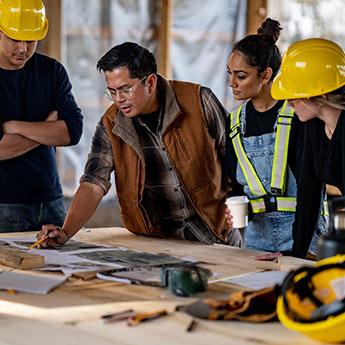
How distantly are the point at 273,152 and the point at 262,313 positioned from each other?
163cm

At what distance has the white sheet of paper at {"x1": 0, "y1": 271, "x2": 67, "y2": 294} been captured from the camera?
2.96 meters

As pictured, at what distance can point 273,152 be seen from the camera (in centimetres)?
408

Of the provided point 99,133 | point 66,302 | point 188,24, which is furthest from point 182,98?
point 188,24

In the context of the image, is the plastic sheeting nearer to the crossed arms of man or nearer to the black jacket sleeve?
the crossed arms of man

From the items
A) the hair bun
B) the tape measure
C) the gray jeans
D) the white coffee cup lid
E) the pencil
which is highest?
the hair bun

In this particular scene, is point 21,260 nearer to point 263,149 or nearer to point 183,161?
point 183,161

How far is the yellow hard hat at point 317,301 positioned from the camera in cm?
227

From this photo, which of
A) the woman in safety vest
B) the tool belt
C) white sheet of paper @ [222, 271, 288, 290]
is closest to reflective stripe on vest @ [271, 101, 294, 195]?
the woman in safety vest

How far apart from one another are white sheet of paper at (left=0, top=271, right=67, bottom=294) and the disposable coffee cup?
4.01 feet

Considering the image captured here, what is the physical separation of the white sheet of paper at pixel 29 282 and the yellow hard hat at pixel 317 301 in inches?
36.3

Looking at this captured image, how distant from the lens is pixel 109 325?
8.27 feet

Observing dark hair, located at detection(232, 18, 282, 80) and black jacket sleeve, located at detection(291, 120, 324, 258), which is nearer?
black jacket sleeve, located at detection(291, 120, 324, 258)

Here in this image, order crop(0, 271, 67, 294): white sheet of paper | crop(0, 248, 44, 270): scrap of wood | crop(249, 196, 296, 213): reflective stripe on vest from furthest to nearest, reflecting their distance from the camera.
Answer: crop(249, 196, 296, 213): reflective stripe on vest, crop(0, 248, 44, 270): scrap of wood, crop(0, 271, 67, 294): white sheet of paper

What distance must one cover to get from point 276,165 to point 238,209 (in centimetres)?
28
